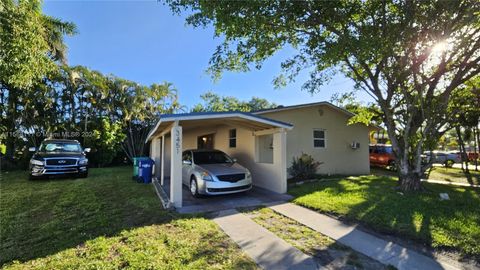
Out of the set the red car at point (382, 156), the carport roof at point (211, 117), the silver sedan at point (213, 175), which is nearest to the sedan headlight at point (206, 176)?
the silver sedan at point (213, 175)

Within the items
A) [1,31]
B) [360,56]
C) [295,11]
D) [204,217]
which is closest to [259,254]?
[204,217]

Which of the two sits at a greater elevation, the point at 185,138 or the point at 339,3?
the point at 339,3

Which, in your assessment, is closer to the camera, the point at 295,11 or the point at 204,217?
the point at 204,217

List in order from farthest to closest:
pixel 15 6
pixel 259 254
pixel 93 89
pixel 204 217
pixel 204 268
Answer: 1. pixel 93 89
2. pixel 15 6
3. pixel 204 217
4. pixel 259 254
5. pixel 204 268

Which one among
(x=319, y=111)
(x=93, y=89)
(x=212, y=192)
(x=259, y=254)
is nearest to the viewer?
(x=259, y=254)

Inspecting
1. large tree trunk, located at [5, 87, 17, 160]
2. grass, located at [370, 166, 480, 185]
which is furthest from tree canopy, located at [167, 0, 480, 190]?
large tree trunk, located at [5, 87, 17, 160]

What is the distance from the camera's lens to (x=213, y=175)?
754 centimetres

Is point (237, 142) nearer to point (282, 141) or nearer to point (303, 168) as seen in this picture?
point (303, 168)

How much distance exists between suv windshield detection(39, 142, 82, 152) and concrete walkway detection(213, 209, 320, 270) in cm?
955

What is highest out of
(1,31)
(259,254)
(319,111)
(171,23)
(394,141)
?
(171,23)

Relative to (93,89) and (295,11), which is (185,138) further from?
(295,11)

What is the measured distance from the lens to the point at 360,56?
7262 millimetres

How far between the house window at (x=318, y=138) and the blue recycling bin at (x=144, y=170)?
25.7 ft

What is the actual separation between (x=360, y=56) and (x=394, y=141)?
3.21 m
